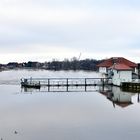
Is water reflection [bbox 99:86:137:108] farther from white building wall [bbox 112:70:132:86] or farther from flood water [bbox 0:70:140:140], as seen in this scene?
white building wall [bbox 112:70:132:86]

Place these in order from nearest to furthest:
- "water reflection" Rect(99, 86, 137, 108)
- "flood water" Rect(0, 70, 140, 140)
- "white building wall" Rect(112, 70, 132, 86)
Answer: "flood water" Rect(0, 70, 140, 140)
"water reflection" Rect(99, 86, 137, 108)
"white building wall" Rect(112, 70, 132, 86)

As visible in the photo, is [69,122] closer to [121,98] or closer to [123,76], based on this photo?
[121,98]

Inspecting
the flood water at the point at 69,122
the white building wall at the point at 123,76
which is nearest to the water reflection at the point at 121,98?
the flood water at the point at 69,122

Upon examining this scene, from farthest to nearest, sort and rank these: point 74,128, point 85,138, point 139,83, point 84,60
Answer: point 84,60
point 139,83
point 74,128
point 85,138

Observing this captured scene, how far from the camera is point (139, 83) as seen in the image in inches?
1713

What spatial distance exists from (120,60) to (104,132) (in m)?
49.8

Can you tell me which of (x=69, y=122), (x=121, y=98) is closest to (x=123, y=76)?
(x=121, y=98)

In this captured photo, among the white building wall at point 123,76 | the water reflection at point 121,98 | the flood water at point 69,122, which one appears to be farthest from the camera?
the white building wall at point 123,76

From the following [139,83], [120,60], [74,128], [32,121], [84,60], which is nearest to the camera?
[74,128]

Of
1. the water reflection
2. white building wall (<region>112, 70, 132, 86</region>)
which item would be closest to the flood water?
the water reflection

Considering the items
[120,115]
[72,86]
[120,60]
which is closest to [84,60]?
[120,60]

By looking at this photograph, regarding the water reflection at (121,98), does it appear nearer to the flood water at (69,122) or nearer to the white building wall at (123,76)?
A: the flood water at (69,122)

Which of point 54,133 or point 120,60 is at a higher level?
point 120,60

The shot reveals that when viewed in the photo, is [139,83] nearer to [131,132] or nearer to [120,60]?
[120,60]
